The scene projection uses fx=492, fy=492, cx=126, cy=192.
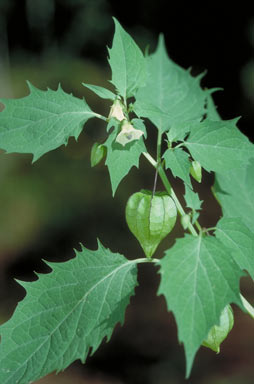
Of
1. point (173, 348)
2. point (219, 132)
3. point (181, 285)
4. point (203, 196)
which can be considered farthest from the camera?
point (203, 196)

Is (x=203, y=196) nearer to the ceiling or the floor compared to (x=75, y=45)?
nearer to the floor

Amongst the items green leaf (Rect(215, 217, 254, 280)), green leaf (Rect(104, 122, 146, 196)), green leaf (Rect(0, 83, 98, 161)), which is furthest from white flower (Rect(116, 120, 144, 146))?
green leaf (Rect(215, 217, 254, 280))

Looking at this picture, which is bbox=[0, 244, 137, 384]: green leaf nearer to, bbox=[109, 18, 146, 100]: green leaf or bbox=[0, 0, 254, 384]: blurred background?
bbox=[109, 18, 146, 100]: green leaf

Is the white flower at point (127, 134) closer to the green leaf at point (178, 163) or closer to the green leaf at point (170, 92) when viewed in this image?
the green leaf at point (178, 163)

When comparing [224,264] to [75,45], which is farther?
[75,45]

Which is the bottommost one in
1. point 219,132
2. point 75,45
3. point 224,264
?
point 224,264

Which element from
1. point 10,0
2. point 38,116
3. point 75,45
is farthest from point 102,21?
point 38,116

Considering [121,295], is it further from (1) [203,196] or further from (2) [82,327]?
(1) [203,196]
